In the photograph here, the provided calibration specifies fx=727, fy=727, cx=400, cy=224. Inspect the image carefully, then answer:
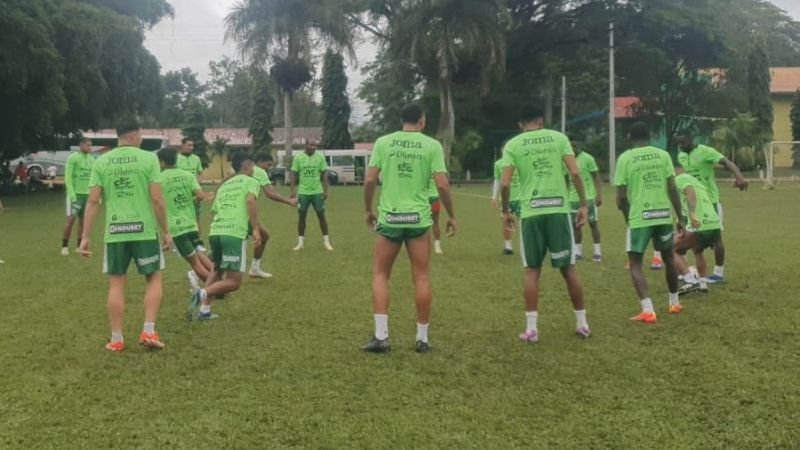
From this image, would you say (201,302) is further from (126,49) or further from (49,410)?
(126,49)

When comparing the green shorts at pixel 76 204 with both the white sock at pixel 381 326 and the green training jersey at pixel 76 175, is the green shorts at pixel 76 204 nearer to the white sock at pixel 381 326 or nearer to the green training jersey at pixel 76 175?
the green training jersey at pixel 76 175

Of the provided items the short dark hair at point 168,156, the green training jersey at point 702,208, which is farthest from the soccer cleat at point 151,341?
the green training jersey at point 702,208

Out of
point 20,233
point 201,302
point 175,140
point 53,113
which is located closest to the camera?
point 201,302

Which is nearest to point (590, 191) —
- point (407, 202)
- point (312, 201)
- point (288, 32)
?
point (312, 201)

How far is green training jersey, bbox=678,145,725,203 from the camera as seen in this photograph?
8.95 m

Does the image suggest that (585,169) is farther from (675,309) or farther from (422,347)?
(422,347)

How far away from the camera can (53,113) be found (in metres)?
26.3

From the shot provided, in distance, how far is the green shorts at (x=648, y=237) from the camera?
23.1 feet

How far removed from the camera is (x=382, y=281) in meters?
A: 6.05

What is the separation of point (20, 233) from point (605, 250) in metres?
12.9

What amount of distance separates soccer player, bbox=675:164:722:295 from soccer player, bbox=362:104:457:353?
3.51 metres

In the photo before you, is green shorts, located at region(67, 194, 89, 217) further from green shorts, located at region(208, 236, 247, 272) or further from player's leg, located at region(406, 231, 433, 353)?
player's leg, located at region(406, 231, 433, 353)

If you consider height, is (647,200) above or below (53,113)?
below

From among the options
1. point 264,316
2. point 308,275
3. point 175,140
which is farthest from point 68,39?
point 175,140
